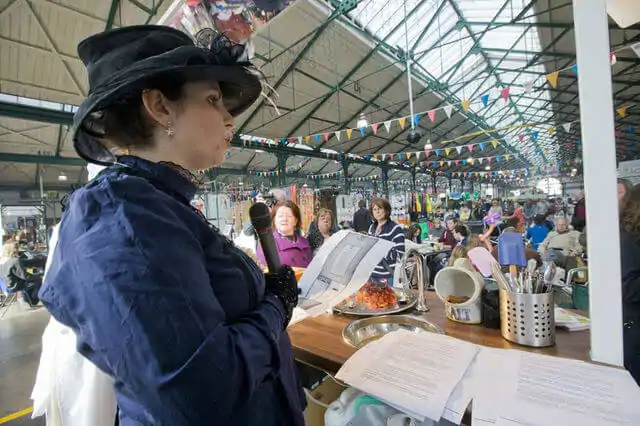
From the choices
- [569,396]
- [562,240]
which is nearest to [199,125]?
[569,396]

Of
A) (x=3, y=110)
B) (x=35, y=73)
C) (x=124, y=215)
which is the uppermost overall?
(x=35, y=73)

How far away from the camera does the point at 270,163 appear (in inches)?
549

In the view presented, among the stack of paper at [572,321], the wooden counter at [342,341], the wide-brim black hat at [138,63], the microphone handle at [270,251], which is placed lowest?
the wooden counter at [342,341]

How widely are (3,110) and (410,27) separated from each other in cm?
875

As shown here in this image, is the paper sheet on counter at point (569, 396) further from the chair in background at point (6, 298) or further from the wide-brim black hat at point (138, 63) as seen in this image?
the chair in background at point (6, 298)

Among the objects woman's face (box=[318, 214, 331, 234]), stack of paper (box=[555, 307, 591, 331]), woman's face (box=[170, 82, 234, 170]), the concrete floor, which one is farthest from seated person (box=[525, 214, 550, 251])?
the concrete floor

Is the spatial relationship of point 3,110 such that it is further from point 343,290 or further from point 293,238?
point 343,290

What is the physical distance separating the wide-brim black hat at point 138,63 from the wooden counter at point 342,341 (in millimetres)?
871

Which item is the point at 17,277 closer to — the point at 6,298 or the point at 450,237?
the point at 6,298

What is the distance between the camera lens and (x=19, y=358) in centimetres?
360

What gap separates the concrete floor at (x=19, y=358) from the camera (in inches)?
105

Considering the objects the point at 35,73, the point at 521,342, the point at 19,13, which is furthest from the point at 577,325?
the point at 35,73

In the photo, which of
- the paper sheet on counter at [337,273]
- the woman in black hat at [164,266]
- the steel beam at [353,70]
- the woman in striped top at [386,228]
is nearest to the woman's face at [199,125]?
the woman in black hat at [164,266]

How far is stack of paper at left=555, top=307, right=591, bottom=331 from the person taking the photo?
3.46 feet
